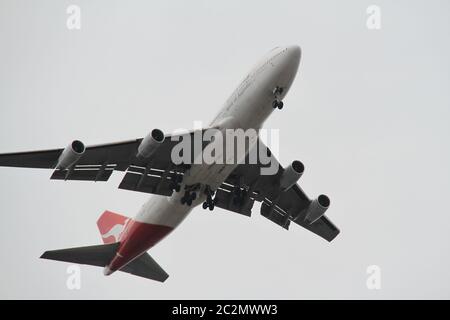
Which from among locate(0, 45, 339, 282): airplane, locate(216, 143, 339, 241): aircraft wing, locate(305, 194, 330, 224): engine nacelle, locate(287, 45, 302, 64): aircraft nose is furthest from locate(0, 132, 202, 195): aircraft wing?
locate(305, 194, 330, 224): engine nacelle

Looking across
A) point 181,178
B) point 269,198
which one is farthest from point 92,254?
point 269,198

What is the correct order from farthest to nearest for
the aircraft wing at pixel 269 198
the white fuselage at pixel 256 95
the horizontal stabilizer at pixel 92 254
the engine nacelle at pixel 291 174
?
the horizontal stabilizer at pixel 92 254 < the aircraft wing at pixel 269 198 < the engine nacelle at pixel 291 174 < the white fuselage at pixel 256 95

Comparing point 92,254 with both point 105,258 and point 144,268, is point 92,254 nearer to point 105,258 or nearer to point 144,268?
point 105,258

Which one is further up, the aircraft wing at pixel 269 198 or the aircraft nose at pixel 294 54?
the aircraft nose at pixel 294 54

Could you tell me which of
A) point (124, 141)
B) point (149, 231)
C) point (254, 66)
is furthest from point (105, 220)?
point (254, 66)

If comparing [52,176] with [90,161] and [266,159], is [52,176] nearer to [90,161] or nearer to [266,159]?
[90,161]

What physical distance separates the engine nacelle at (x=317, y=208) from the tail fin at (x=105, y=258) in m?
9.36

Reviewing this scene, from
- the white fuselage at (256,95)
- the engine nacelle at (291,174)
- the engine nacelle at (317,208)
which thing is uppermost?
the white fuselage at (256,95)

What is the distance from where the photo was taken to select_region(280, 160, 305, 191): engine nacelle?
3906 cm

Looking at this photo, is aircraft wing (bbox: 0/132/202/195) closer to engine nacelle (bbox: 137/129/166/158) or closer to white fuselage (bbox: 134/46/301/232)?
engine nacelle (bbox: 137/129/166/158)

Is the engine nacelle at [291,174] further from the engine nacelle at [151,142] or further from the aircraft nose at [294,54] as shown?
the engine nacelle at [151,142]

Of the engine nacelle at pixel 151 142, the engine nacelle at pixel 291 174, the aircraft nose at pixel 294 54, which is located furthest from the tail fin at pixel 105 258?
the aircraft nose at pixel 294 54

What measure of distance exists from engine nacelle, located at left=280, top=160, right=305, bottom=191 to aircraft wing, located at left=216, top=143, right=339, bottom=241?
121 cm

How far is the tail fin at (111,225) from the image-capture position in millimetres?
43906
